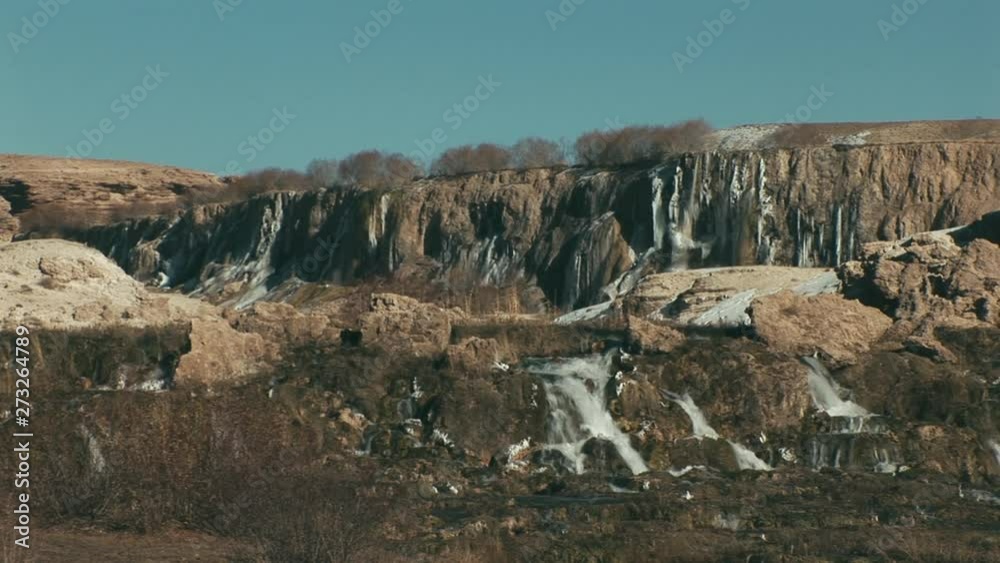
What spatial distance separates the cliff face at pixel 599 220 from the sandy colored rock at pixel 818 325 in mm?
24117

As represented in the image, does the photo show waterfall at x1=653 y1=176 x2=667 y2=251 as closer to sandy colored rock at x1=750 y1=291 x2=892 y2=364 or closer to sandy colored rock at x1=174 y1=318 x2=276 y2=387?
sandy colored rock at x1=750 y1=291 x2=892 y2=364

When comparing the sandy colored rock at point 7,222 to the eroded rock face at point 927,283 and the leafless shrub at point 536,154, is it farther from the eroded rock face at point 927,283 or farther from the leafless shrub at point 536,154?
the eroded rock face at point 927,283

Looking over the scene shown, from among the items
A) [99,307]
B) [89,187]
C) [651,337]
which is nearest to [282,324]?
[99,307]

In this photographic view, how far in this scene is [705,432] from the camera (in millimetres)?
54750

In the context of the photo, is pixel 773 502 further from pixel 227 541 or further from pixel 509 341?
pixel 509 341

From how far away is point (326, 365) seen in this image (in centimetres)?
5838

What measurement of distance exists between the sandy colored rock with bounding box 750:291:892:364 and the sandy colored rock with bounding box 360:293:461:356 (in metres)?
10.0

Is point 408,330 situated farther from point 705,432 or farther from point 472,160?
point 472,160

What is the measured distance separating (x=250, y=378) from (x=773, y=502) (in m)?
19.0

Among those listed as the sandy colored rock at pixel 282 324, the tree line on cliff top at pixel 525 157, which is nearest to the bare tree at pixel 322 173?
the tree line on cliff top at pixel 525 157

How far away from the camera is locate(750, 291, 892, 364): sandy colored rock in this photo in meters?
59.9

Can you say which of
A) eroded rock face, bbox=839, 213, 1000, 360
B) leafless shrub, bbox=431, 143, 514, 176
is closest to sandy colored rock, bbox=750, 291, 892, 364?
eroded rock face, bbox=839, 213, 1000, 360

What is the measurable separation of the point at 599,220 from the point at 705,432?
42324mm

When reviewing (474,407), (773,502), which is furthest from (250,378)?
(773,502)
